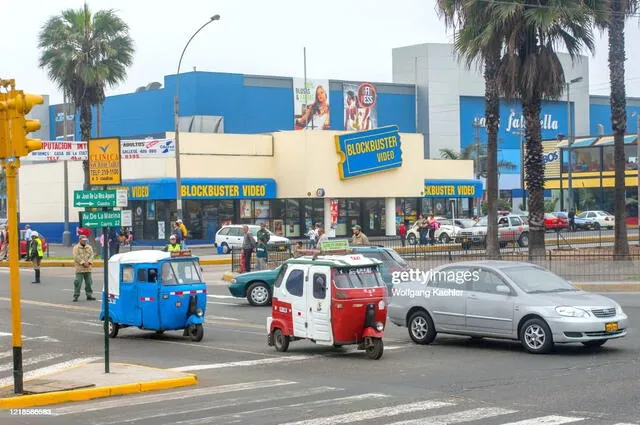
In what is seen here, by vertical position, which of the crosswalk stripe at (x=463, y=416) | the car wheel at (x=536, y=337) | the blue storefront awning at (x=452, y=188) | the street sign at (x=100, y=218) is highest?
the blue storefront awning at (x=452, y=188)

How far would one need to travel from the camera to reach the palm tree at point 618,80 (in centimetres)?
3350

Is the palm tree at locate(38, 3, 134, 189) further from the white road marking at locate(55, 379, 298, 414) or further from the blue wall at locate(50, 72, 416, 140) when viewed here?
the white road marking at locate(55, 379, 298, 414)

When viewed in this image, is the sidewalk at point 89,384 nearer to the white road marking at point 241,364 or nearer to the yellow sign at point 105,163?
the white road marking at point 241,364

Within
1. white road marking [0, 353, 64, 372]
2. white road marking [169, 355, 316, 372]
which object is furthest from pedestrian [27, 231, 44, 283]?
white road marking [169, 355, 316, 372]

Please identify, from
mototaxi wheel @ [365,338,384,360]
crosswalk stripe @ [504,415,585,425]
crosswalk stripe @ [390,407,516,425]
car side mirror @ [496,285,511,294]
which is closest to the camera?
crosswalk stripe @ [504,415,585,425]

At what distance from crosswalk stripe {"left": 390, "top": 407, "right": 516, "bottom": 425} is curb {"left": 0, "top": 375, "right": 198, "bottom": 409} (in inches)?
164

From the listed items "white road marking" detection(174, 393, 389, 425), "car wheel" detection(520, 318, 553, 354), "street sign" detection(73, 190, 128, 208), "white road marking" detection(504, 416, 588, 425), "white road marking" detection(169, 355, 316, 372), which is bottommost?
"white road marking" detection(169, 355, 316, 372)

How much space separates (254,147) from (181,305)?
140 ft

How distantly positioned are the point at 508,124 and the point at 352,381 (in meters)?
86.5

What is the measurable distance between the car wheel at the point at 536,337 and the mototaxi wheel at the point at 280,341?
159 inches

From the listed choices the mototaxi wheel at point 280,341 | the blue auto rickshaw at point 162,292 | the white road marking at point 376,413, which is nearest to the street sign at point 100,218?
the mototaxi wheel at point 280,341

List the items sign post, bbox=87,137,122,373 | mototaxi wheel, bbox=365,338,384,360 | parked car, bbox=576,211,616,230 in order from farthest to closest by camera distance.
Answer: parked car, bbox=576,211,616,230, mototaxi wheel, bbox=365,338,384,360, sign post, bbox=87,137,122,373

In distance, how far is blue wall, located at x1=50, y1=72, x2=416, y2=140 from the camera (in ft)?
263

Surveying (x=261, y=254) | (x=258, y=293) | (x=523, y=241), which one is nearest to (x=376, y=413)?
(x=258, y=293)
